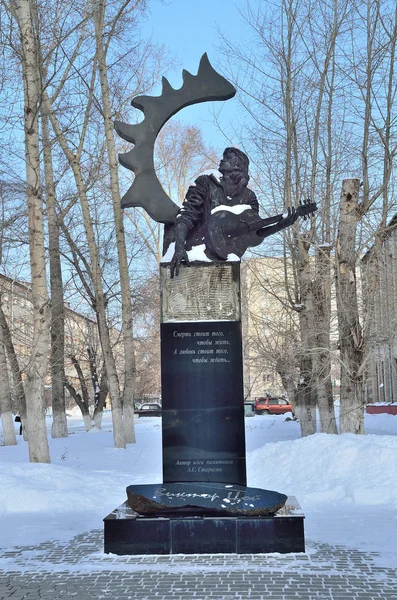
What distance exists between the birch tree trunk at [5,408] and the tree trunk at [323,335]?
31.8 feet

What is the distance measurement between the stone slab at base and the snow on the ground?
81 cm

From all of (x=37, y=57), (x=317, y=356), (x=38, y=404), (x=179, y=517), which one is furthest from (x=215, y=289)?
(x=317, y=356)

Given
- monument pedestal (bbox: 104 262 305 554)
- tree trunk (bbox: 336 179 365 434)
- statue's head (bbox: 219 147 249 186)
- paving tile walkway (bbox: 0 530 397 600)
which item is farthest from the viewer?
tree trunk (bbox: 336 179 365 434)

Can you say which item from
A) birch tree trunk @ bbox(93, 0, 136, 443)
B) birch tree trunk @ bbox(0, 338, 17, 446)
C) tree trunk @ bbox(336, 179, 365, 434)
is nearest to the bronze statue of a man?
tree trunk @ bbox(336, 179, 365, 434)

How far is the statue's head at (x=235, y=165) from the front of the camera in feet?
23.5

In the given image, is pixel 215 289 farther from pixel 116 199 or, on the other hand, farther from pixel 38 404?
pixel 116 199

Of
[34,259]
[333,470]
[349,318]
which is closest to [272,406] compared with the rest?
[349,318]

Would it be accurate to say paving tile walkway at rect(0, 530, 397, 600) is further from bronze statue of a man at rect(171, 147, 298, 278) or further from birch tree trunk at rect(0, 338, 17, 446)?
birch tree trunk at rect(0, 338, 17, 446)

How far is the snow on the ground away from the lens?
21.7ft

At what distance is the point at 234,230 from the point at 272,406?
37.4 meters

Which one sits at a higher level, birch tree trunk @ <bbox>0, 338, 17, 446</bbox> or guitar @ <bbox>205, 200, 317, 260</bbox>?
guitar @ <bbox>205, 200, 317, 260</bbox>

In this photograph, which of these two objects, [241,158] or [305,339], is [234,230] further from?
[305,339]

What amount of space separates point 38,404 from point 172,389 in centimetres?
484

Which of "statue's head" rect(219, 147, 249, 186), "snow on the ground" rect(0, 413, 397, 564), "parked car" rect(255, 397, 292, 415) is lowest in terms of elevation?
"parked car" rect(255, 397, 292, 415)
